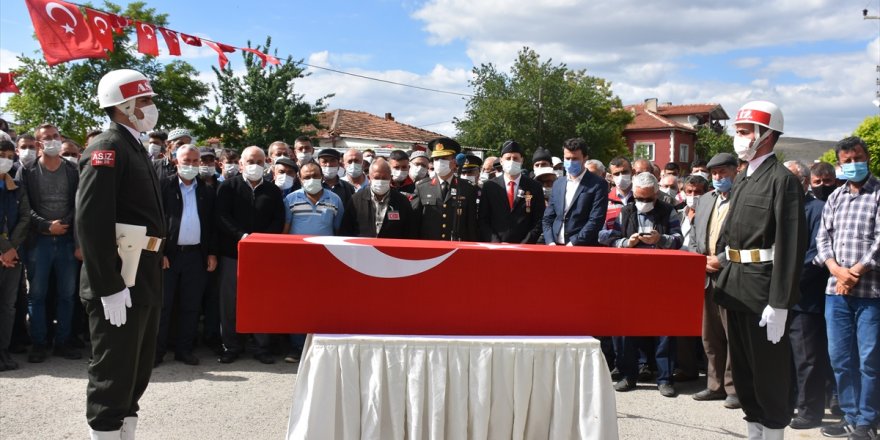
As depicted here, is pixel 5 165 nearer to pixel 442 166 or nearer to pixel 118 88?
pixel 118 88

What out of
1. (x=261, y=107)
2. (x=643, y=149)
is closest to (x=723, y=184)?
(x=261, y=107)

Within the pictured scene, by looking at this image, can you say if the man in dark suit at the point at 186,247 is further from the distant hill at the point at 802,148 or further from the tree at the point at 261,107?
the distant hill at the point at 802,148

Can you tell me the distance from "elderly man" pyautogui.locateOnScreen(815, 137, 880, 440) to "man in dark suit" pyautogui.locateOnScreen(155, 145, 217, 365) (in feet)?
17.5

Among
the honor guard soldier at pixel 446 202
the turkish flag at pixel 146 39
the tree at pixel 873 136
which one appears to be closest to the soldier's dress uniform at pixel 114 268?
the honor guard soldier at pixel 446 202

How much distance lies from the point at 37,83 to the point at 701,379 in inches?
1377

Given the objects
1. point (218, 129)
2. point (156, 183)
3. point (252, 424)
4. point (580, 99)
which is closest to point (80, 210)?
point (156, 183)

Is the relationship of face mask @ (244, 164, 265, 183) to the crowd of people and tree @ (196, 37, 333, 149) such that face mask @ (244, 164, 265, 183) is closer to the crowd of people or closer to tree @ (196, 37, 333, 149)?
the crowd of people

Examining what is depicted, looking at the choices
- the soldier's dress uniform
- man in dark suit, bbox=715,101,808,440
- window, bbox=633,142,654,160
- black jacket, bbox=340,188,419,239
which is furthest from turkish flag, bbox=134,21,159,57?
window, bbox=633,142,654,160

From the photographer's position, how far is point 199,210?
627 cm

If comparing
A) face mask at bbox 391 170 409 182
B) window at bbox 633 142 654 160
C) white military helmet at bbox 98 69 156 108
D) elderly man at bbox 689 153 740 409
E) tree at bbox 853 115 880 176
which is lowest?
elderly man at bbox 689 153 740 409

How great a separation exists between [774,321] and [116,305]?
11.6 ft

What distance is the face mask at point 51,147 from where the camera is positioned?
19.5 ft

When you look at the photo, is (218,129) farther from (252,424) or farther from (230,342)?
(252,424)

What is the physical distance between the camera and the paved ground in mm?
4362
